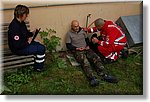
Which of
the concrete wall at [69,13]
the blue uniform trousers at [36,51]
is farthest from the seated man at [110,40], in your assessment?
the blue uniform trousers at [36,51]

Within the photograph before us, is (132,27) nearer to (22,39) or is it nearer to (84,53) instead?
(84,53)

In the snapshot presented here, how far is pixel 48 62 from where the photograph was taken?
17.7 ft

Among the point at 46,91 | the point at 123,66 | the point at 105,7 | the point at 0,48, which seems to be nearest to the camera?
the point at 46,91

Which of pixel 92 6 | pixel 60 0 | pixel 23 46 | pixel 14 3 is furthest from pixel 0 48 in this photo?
pixel 92 6

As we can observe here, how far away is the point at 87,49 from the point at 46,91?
115 centimetres

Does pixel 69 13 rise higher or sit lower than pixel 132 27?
higher

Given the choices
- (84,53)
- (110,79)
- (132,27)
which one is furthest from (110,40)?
(110,79)

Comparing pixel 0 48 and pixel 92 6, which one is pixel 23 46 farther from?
pixel 92 6

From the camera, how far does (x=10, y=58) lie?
4926 mm

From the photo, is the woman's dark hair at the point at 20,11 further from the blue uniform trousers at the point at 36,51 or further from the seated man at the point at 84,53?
the seated man at the point at 84,53

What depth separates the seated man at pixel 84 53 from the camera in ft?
16.2

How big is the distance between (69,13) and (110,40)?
835 mm

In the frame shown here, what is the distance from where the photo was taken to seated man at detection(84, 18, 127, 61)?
17.7 ft

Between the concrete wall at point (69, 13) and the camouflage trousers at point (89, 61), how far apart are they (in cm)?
54
